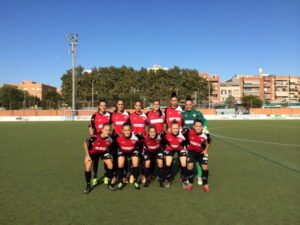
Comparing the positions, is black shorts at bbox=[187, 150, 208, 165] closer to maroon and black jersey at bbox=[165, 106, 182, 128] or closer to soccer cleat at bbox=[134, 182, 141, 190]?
maroon and black jersey at bbox=[165, 106, 182, 128]

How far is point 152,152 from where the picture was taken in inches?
207

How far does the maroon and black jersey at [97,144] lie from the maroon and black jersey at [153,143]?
2.52 feet

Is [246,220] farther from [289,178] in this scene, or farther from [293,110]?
[293,110]

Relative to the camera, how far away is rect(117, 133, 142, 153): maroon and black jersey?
5113 millimetres

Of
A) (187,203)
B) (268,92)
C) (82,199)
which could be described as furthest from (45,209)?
(268,92)

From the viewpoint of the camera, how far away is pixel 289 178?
216 inches

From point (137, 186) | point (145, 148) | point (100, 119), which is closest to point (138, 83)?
point (100, 119)

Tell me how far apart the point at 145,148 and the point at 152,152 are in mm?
161

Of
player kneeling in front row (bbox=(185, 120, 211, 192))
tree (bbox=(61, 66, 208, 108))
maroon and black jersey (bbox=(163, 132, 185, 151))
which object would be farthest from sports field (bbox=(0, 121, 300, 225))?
tree (bbox=(61, 66, 208, 108))

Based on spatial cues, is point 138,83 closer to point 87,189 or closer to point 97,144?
point 97,144

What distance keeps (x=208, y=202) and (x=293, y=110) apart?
3970 centimetres

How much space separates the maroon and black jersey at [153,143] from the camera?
5176mm

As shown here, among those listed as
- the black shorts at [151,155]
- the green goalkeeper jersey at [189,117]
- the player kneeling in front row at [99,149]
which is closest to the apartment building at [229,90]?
the green goalkeeper jersey at [189,117]

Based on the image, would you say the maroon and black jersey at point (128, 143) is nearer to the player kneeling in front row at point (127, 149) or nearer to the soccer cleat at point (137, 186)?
the player kneeling in front row at point (127, 149)
